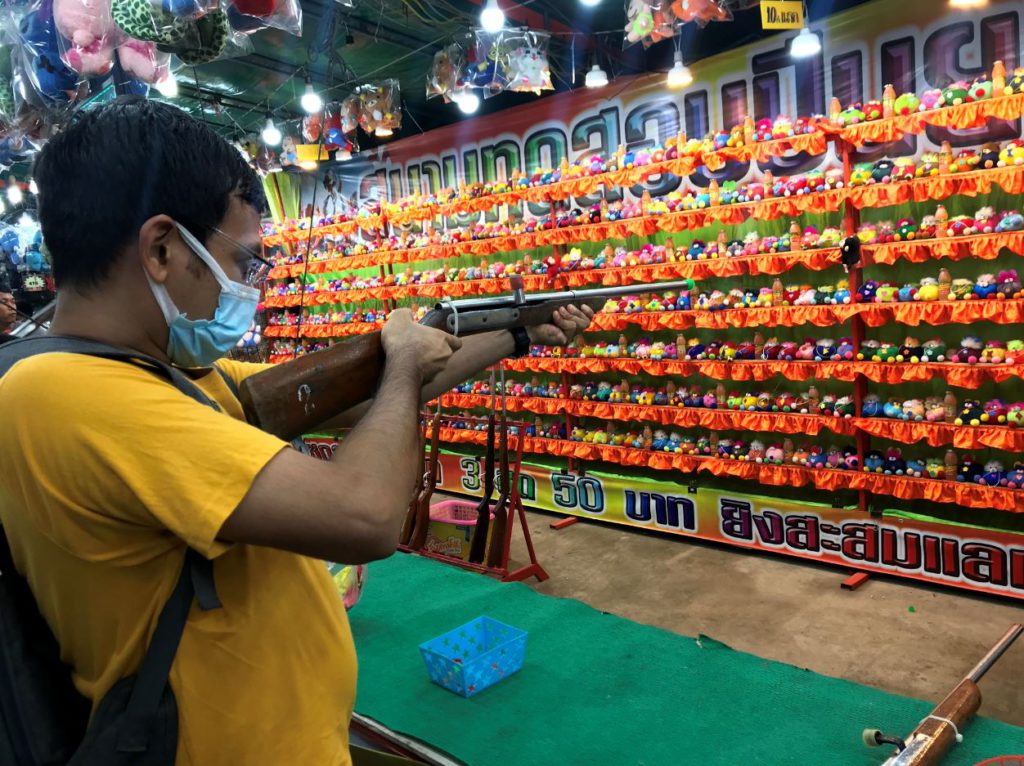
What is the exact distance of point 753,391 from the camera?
507cm

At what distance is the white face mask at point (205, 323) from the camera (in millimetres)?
985

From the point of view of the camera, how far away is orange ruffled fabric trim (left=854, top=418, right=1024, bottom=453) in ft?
12.2

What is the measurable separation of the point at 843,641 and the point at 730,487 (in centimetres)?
173

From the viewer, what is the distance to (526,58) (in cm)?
425

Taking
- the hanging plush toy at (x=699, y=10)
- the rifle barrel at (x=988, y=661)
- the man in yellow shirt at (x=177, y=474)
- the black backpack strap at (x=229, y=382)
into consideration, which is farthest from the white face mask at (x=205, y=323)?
the hanging plush toy at (x=699, y=10)

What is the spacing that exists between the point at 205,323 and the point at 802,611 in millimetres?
3808

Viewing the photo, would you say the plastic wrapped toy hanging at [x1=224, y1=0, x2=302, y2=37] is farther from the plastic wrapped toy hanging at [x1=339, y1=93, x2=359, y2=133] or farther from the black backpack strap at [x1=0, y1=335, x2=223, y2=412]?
the plastic wrapped toy hanging at [x1=339, y1=93, x2=359, y2=133]

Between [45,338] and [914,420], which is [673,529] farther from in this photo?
[45,338]

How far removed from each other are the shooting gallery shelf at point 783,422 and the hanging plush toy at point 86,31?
3885 mm

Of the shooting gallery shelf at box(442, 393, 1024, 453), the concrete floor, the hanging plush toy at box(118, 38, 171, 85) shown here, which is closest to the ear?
the hanging plush toy at box(118, 38, 171, 85)

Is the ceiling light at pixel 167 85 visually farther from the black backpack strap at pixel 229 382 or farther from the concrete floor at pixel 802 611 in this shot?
the concrete floor at pixel 802 611

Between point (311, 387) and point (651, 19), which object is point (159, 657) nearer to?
point (311, 387)

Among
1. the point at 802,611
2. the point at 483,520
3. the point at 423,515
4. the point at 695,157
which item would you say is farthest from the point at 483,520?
the point at 695,157

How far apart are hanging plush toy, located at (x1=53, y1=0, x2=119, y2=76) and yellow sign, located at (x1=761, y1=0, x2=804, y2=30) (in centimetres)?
294
